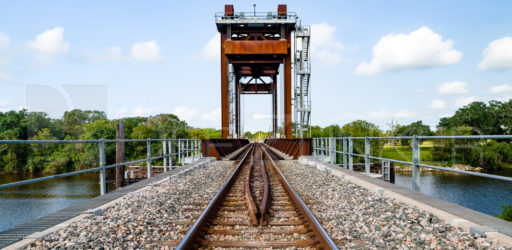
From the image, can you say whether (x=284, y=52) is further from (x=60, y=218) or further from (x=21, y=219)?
(x=21, y=219)

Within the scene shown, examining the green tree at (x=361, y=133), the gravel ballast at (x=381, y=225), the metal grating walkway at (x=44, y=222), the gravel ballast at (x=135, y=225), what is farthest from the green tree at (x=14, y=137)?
the green tree at (x=361, y=133)

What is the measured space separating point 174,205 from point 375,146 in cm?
5755

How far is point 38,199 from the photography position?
1222 inches

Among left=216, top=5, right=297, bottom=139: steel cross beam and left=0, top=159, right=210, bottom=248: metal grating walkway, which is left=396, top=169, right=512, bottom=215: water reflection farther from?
left=0, top=159, right=210, bottom=248: metal grating walkway

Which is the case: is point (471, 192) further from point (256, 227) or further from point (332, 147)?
point (256, 227)

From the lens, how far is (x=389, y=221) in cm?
409

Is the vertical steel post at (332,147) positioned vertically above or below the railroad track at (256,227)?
above

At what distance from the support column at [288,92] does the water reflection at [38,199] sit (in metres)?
20.3

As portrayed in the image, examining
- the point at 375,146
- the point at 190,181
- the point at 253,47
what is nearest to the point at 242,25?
the point at 253,47

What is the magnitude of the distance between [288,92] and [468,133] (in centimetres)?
6194

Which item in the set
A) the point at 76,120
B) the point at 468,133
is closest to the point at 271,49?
→ the point at 468,133

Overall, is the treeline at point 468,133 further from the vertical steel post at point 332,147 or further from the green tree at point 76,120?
the green tree at point 76,120

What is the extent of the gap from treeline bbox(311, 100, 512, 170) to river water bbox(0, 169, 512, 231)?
6.92 meters

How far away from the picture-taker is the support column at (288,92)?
864 inches
